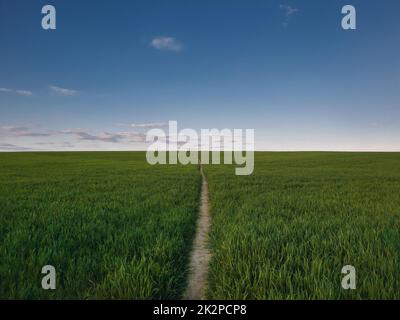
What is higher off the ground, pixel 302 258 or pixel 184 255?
pixel 302 258

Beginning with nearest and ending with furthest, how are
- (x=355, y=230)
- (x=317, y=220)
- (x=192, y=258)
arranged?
(x=192, y=258), (x=355, y=230), (x=317, y=220)

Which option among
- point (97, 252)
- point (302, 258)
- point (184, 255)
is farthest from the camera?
point (184, 255)

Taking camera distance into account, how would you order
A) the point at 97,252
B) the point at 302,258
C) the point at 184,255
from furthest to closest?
1. the point at 184,255
2. the point at 97,252
3. the point at 302,258

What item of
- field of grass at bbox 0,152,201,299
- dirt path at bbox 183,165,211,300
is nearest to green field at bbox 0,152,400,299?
field of grass at bbox 0,152,201,299

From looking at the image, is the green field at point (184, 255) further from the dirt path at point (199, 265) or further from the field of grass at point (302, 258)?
the dirt path at point (199, 265)

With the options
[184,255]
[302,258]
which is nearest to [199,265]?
[184,255]

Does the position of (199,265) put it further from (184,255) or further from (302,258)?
(302,258)

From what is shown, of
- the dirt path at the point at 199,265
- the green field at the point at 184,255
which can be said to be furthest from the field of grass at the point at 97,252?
the dirt path at the point at 199,265

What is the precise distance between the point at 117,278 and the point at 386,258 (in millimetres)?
4771

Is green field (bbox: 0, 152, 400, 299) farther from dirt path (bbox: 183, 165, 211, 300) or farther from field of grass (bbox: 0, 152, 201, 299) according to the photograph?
dirt path (bbox: 183, 165, 211, 300)
